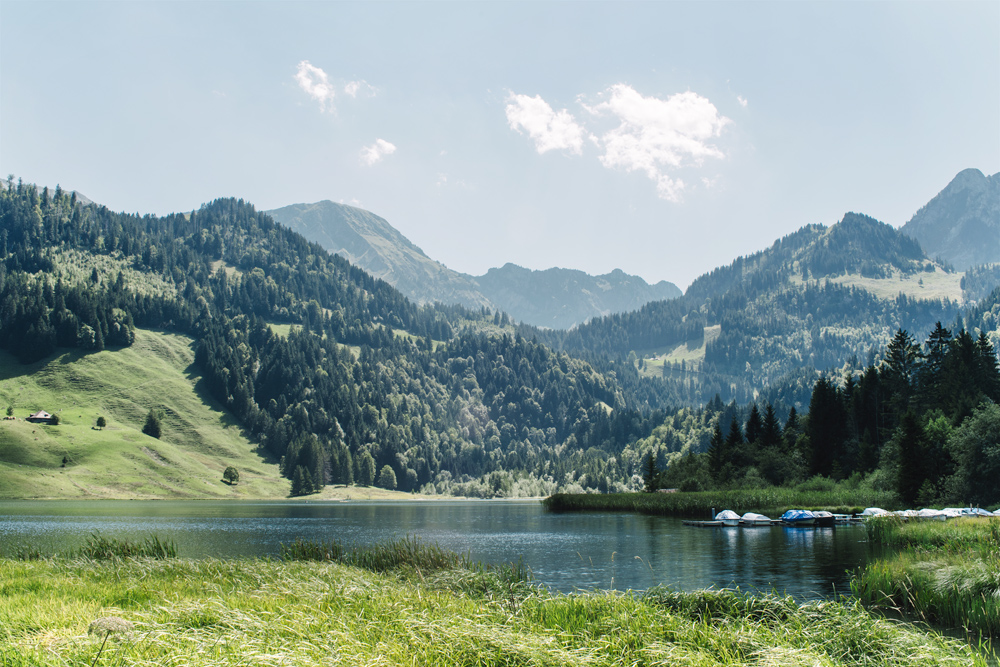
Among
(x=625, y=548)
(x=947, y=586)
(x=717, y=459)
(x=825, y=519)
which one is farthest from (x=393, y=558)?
(x=717, y=459)

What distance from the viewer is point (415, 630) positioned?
1752 cm

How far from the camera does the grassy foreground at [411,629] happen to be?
15.0 m

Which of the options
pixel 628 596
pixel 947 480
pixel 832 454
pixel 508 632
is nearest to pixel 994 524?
pixel 628 596

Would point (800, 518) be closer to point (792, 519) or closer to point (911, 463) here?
point (792, 519)

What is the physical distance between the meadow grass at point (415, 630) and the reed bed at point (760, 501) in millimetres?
95836

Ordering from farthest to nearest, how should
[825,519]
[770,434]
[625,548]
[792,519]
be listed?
[770,434] < [792,519] < [825,519] < [625,548]

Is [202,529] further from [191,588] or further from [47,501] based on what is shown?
[47,501]

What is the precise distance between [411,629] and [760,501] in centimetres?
11176

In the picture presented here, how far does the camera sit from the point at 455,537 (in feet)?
289

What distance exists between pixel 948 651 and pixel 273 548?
62607 millimetres

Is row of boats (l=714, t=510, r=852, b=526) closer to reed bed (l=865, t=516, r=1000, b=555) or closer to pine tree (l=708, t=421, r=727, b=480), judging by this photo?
reed bed (l=865, t=516, r=1000, b=555)

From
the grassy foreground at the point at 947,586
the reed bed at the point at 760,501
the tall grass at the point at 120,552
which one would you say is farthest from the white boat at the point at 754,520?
the tall grass at the point at 120,552

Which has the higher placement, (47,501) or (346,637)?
(346,637)

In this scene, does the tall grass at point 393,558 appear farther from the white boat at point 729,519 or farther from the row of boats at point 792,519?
the row of boats at point 792,519
